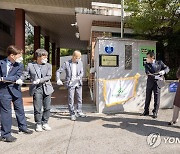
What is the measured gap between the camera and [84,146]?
162 inches

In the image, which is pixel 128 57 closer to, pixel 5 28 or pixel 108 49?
pixel 108 49

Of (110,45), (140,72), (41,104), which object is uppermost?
(110,45)

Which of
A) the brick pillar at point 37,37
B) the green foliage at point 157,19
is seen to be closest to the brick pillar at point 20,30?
the brick pillar at point 37,37

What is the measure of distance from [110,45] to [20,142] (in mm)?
3540

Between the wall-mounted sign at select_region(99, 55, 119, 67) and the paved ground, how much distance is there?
4.61ft

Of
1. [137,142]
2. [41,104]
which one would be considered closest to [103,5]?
[41,104]

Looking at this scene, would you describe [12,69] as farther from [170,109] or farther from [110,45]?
[170,109]

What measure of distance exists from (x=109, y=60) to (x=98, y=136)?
2.59 meters

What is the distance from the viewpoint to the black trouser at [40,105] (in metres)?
4.95

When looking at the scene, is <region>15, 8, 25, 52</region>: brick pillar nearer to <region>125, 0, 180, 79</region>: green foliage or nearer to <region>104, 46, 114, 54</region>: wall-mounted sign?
<region>125, 0, 180, 79</region>: green foliage

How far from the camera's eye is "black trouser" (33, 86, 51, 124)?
16.2ft

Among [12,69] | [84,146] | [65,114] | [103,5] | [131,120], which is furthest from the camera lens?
[103,5]

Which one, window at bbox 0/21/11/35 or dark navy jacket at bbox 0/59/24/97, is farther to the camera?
window at bbox 0/21/11/35

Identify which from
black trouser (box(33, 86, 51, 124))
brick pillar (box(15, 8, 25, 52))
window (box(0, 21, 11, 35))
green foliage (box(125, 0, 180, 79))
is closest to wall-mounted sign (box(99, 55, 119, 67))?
green foliage (box(125, 0, 180, 79))
